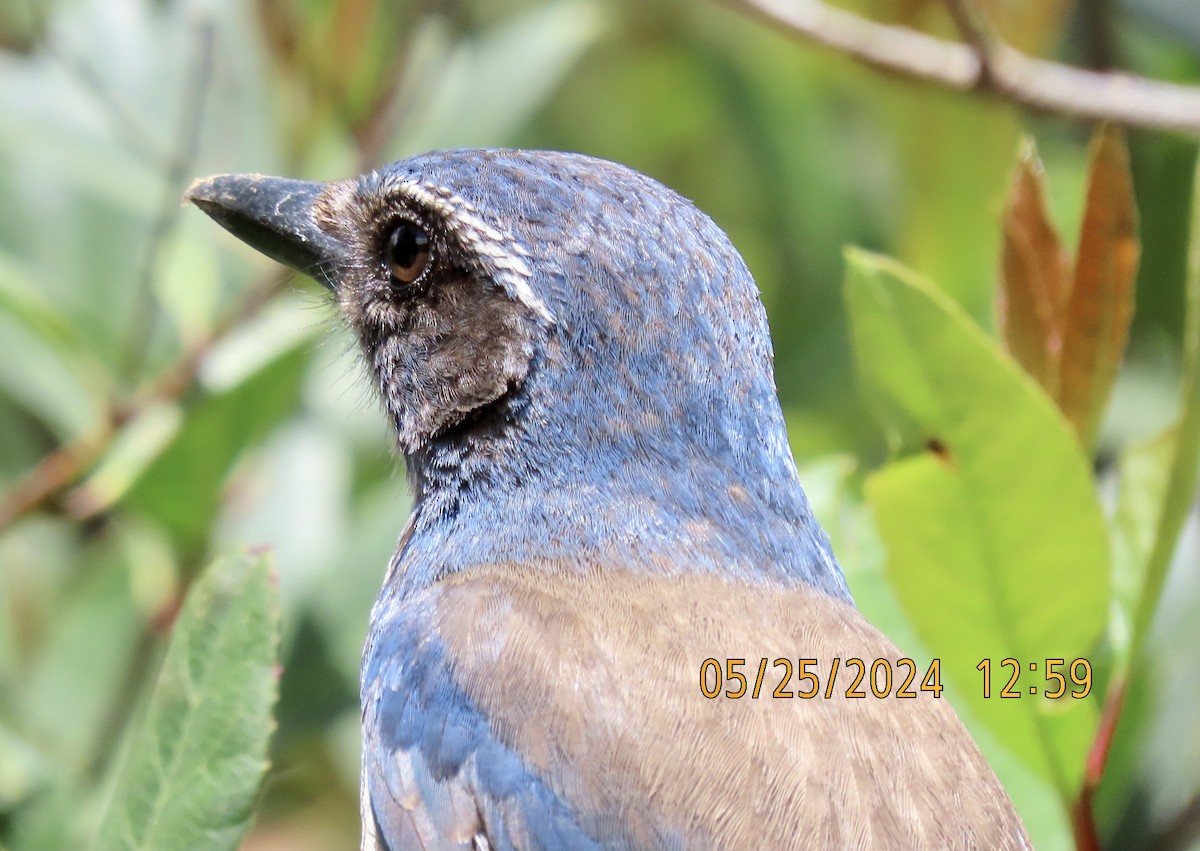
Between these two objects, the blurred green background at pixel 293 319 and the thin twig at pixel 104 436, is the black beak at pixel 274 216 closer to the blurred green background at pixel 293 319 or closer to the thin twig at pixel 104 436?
the blurred green background at pixel 293 319

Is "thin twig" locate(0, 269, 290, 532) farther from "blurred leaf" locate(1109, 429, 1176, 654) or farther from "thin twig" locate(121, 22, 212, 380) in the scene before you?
"blurred leaf" locate(1109, 429, 1176, 654)

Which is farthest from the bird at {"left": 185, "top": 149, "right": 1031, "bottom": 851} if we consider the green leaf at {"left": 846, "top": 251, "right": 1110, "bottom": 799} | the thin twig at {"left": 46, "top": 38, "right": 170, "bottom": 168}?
the thin twig at {"left": 46, "top": 38, "right": 170, "bottom": 168}

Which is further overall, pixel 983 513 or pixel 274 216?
pixel 274 216

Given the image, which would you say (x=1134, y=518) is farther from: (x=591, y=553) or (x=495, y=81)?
(x=495, y=81)

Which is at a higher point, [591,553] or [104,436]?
[104,436]

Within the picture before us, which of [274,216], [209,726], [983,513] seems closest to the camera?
[209,726]

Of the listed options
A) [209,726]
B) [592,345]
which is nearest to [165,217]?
[592,345]

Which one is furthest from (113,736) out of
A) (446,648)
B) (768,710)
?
(768,710)
